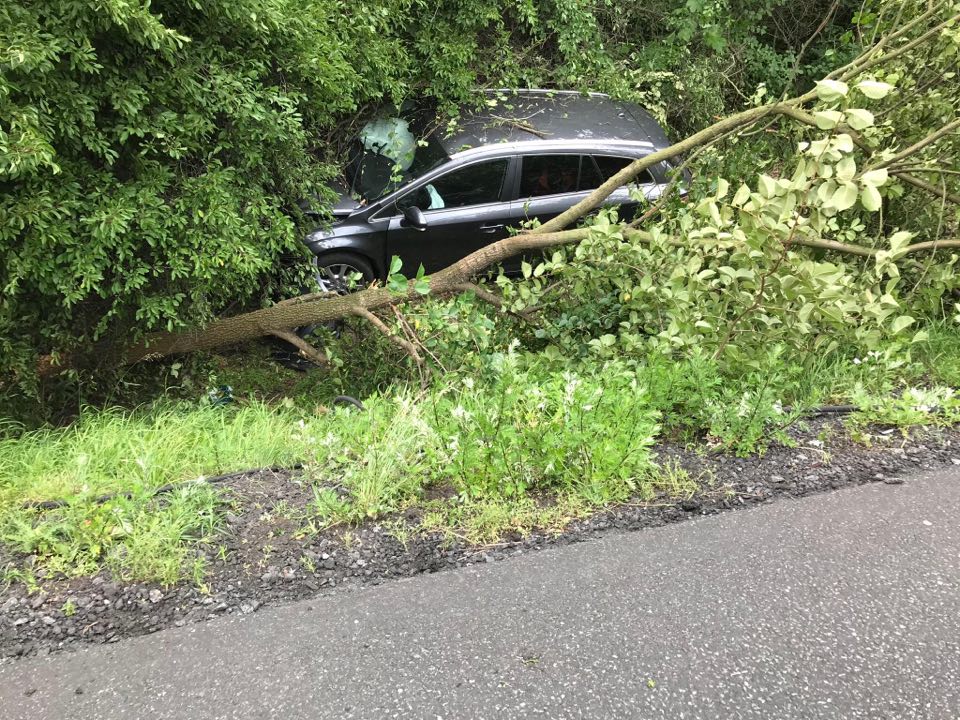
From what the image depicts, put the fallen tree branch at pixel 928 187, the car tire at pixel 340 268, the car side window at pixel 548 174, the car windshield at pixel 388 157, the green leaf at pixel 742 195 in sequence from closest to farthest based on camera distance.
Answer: the green leaf at pixel 742 195, the fallen tree branch at pixel 928 187, the car tire at pixel 340 268, the car windshield at pixel 388 157, the car side window at pixel 548 174

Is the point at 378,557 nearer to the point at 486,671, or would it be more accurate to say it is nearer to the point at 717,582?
the point at 486,671

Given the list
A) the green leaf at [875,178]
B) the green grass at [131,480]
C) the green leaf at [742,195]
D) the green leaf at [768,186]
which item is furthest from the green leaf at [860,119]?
the green grass at [131,480]

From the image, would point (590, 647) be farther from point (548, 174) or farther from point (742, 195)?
point (548, 174)

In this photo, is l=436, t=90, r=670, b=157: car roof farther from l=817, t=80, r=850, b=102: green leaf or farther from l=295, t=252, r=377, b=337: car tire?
l=817, t=80, r=850, b=102: green leaf

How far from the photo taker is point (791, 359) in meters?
4.08

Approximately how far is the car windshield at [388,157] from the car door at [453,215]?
0.23 meters

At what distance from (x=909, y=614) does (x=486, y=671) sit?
53.2 inches

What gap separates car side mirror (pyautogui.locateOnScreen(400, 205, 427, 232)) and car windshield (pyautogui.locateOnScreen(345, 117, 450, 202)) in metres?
0.29

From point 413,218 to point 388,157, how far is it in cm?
82

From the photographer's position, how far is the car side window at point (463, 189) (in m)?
6.91

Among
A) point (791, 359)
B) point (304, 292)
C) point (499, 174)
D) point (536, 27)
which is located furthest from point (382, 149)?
point (791, 359)

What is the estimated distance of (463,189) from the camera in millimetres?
7035

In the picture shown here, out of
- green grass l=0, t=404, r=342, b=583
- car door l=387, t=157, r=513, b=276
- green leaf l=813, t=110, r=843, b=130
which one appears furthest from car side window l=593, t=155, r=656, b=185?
green grass l=0, t=404, r=342, b=583

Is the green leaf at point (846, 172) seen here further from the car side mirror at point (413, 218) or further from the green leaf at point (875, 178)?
the car side mirror at point (413, 218)
